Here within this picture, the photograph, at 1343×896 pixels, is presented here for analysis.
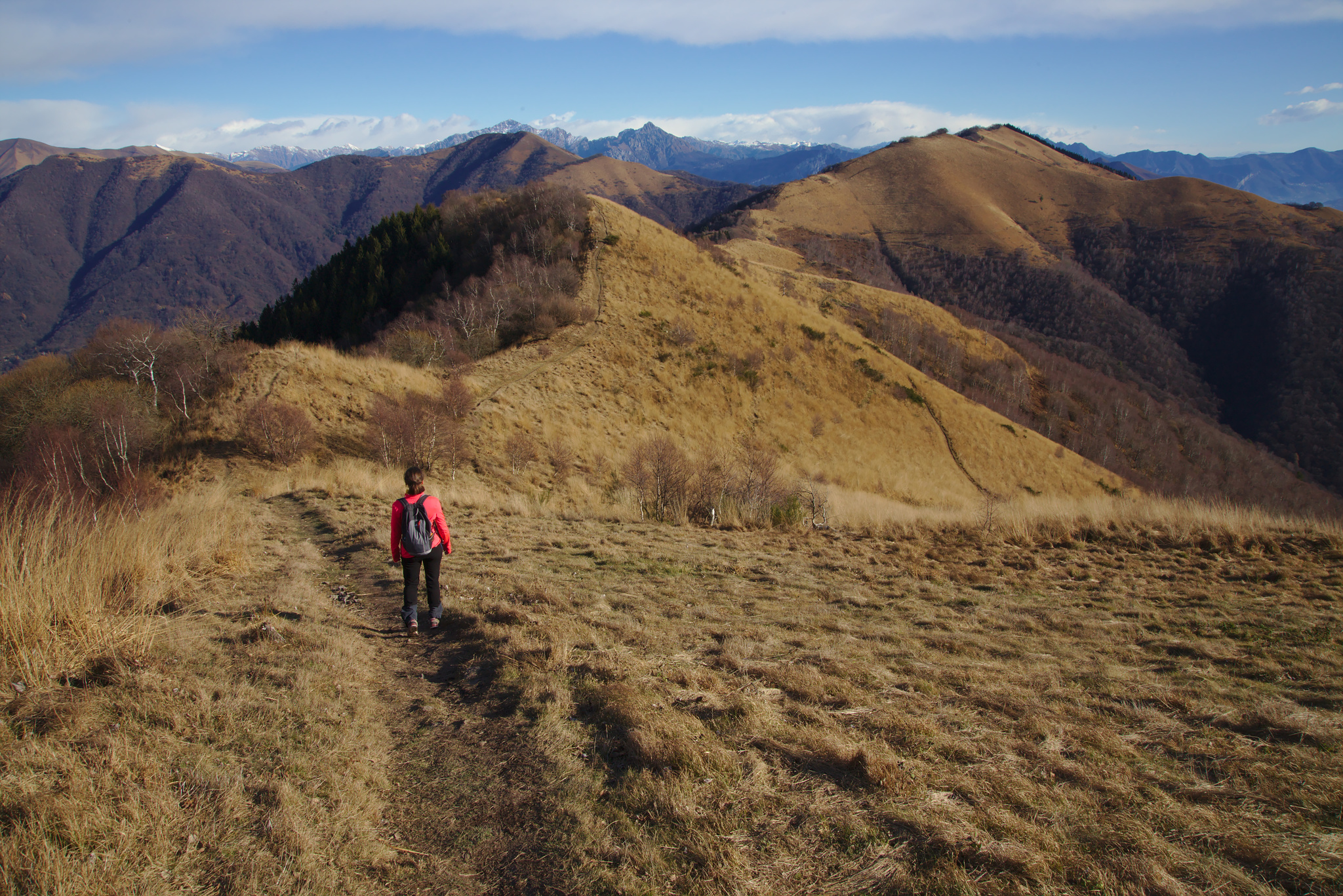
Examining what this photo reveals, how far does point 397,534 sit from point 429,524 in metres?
0.36

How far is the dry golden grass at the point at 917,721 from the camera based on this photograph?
10.7ft

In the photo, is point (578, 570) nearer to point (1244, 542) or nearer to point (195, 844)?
point (195, 844)

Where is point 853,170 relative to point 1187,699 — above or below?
above

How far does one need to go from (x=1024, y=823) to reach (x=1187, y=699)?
3.15m

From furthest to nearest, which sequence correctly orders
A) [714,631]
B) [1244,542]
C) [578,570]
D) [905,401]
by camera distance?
[905,401], [1244,542], [578,570], [714,631]

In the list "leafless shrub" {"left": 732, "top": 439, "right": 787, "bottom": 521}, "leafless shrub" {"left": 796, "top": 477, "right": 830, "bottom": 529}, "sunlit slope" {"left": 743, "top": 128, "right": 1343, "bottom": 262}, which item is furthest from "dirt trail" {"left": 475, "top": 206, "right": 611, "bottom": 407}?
"sunlit slope" {"left": 743, "top": 128, "right": 1343, "bottom": 262}

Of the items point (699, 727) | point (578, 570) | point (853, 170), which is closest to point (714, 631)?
point (699, 727)

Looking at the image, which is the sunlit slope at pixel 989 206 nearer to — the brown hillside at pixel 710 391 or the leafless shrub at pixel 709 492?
the brown hillside at pixel 710 391

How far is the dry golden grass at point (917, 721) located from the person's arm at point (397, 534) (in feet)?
3.27

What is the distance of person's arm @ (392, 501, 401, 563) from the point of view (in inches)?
272

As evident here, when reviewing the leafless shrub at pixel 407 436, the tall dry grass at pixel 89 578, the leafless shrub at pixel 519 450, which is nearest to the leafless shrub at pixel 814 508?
the leafless shrub at pixel 519 450

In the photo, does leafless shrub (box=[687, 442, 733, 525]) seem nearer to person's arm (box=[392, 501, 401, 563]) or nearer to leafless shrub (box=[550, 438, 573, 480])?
leafless shrub (box=[550, 438, 573, 480])

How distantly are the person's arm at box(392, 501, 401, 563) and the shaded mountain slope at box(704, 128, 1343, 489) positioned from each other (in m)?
117

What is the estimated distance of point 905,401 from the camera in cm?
4616
